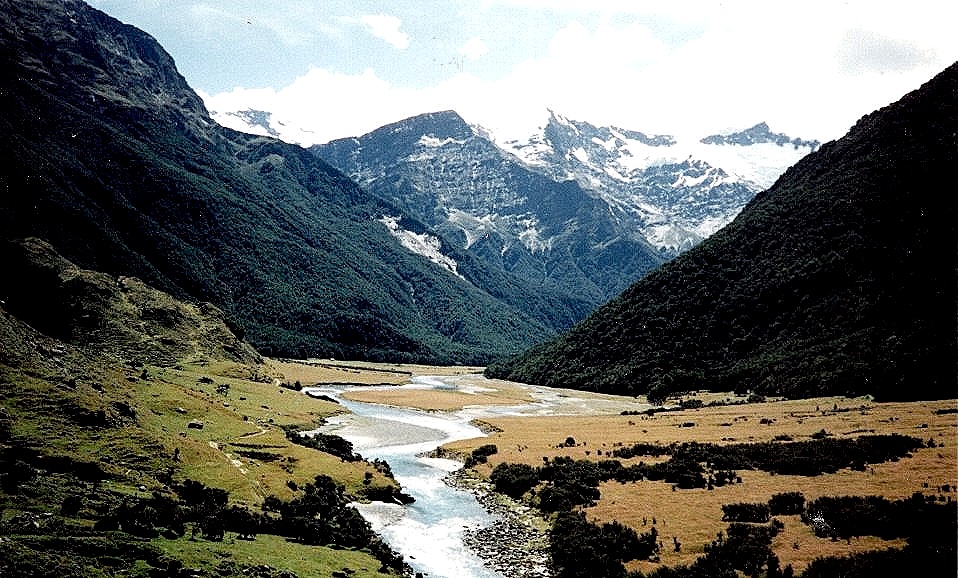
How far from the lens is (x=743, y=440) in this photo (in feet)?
255

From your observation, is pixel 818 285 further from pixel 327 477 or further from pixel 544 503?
pixel 327 477

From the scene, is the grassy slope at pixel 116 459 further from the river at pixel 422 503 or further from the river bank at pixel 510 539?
the river bank at pixel 510 539

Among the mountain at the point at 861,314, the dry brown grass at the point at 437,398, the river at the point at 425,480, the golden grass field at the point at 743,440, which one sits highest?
the mountain at the point at 861,314

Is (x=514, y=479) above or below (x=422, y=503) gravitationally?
above

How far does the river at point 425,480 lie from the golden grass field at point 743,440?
23.5 ft

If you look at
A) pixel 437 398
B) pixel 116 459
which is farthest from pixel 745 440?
pixel 437 398

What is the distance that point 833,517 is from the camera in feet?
138

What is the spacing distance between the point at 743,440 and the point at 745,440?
0.86ft

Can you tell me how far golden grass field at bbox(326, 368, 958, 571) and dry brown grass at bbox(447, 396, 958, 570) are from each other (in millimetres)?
89

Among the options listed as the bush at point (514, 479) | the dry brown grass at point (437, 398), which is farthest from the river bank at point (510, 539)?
the dry brown grass at point (437, 398)

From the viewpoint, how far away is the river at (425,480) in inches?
1764

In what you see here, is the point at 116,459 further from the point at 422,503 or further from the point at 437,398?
the point at 437,398

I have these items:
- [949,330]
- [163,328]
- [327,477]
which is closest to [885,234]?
[949,330]

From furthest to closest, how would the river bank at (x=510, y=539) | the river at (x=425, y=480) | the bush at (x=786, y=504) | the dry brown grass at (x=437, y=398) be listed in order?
the dry brown grass at (x=437, y=398)
the bush at (x=786, y=504)
the river at (x=425, y=480)
the river bank at (x=510, y=539)
